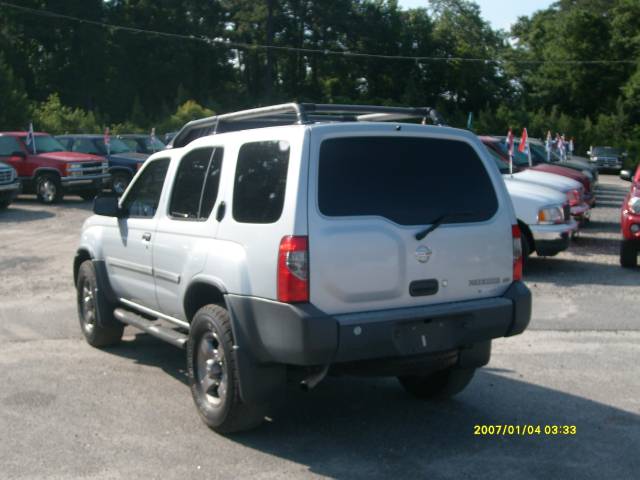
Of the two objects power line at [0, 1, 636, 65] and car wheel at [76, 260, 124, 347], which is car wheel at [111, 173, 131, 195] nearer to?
car wheel at [76, 260, 124, 347]

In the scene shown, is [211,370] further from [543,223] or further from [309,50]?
[309,50]

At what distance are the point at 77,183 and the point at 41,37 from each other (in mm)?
47249

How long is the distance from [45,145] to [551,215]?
16766mm

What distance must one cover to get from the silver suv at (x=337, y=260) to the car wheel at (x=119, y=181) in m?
Answer: 19.1

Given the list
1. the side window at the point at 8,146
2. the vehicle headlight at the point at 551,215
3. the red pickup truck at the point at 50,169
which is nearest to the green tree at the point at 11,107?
the side window at the point at 8,146

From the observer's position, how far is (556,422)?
570cm

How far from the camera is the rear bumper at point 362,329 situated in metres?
4.76

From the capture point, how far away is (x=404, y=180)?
5227 mm

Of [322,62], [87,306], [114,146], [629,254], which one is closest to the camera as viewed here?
[87,306]

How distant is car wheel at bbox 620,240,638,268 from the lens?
39.8 ft

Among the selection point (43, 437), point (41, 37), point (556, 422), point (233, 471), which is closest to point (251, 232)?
point (233, 471)

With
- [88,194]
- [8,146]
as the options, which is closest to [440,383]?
[88,194]

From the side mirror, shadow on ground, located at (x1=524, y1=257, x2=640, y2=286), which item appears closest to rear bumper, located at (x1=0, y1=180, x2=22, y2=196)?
shadow on ground, located at (x1=524, y1=257, x2=640, y2=286)

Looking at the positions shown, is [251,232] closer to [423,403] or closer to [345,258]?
[345,258]
